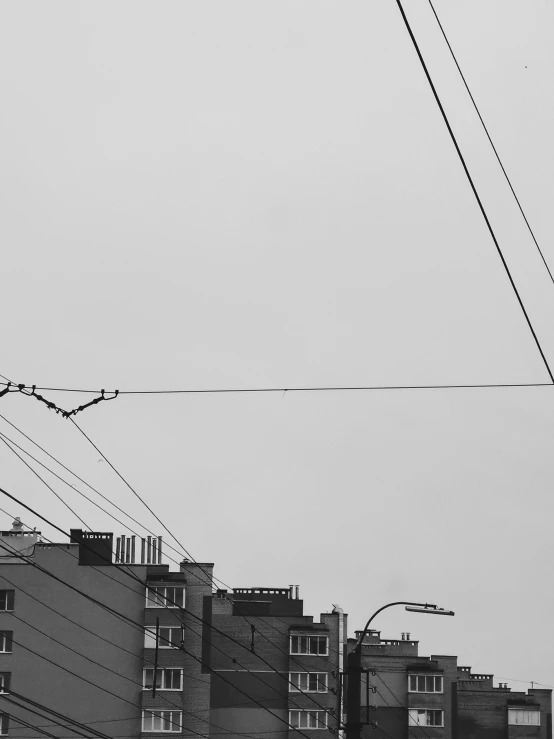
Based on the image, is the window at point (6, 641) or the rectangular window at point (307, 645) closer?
the window at point (6, 641)

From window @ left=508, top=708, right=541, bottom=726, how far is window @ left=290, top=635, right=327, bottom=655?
18.6 metres

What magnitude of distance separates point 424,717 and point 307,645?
11.9 m

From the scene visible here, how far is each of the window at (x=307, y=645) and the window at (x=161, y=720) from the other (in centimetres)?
853

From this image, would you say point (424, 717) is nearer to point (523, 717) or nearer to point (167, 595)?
point (523, 717)

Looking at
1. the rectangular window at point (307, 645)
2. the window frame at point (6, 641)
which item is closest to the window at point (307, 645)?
the rectangular window at point (307, 645)

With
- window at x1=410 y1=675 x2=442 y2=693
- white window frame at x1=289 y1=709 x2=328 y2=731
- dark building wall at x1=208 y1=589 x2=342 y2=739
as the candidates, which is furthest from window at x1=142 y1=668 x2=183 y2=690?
window at x1=410 y1=675 x2=442 y2=693

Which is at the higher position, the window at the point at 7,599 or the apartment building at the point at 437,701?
the window at the point at 7,599

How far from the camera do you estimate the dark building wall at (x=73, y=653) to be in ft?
218

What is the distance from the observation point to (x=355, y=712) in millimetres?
21078

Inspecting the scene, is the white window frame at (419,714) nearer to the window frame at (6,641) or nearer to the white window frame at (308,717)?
the white window frame at (308,717)

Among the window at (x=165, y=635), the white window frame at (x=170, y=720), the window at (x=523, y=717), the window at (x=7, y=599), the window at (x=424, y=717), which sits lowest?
the white window frame at (x=170, y=720)

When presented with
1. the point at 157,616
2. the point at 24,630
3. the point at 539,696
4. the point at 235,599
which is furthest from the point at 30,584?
the point at 539,696

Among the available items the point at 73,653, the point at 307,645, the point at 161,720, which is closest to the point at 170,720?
the point at 161,720

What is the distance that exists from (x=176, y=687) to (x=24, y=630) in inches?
361
